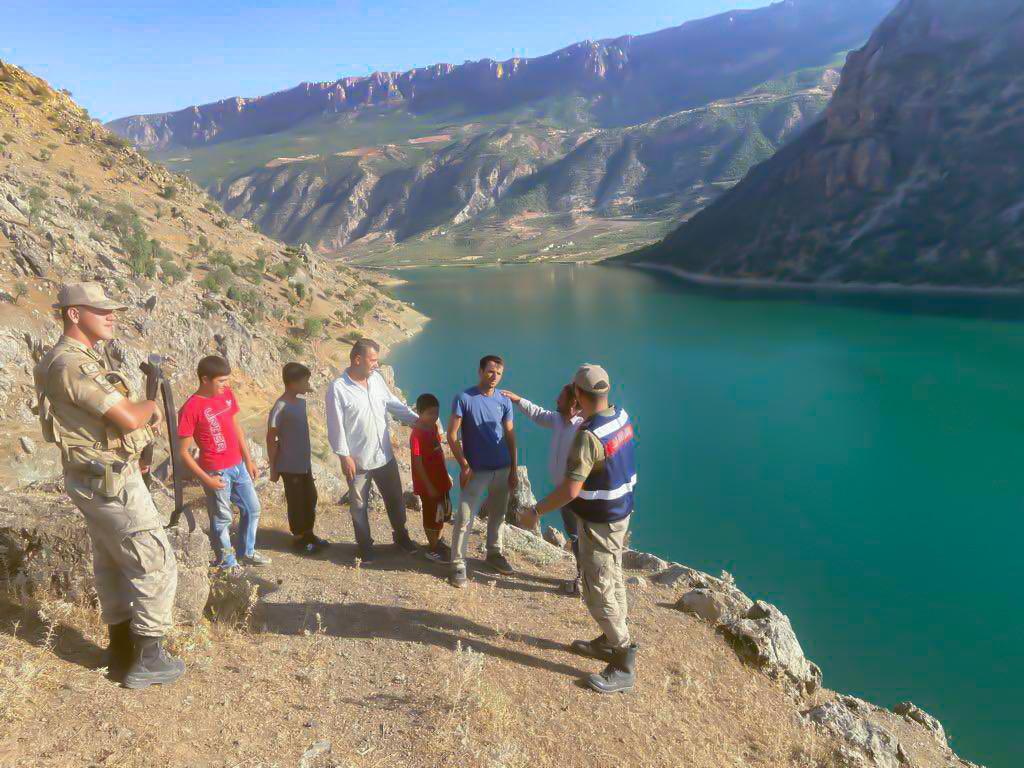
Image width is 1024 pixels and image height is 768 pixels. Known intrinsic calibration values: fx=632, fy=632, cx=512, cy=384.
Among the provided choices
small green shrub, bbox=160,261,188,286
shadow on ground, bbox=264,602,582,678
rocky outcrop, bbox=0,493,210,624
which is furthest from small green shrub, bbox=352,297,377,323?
rocky outcrop, bbox=0,493,210,624

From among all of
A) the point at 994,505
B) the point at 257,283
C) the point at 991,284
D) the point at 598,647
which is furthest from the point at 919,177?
the point at 598,647

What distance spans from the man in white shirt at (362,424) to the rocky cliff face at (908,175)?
5782 cm

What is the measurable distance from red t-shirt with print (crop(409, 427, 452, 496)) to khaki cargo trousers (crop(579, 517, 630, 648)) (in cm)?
198

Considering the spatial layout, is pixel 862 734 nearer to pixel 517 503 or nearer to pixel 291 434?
pixel 291 434

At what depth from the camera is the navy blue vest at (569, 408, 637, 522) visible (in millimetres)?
3723

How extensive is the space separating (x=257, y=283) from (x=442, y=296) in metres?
36.5

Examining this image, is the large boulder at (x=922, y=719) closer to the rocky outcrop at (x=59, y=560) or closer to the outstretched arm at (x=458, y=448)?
the outstretched arm at (x=458, y=448)

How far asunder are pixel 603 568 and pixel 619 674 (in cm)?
80

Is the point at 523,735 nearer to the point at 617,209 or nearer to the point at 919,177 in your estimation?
the point at 919,177

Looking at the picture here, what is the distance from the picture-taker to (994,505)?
14969mm

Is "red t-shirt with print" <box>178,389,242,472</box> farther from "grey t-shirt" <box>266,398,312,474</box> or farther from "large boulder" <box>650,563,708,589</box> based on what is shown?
"large boulder" <box>650,563,708,589</box>

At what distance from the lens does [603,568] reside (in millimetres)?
3850

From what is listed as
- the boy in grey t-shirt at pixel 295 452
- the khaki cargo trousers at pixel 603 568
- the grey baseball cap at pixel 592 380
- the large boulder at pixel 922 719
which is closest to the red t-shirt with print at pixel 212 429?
the boy in grey t-shirt at pixel 295 452

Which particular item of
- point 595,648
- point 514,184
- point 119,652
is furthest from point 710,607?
point 514,184
